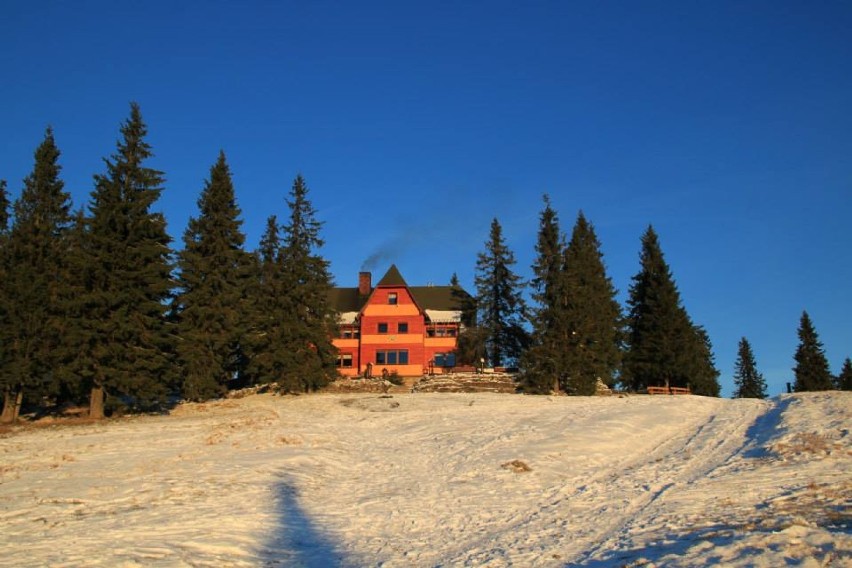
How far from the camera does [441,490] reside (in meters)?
16.5

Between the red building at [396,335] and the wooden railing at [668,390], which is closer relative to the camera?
the wooden railing at [668,390]

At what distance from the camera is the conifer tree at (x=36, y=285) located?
30516 mm

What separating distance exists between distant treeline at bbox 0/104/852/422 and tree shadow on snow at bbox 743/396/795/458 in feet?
47.1

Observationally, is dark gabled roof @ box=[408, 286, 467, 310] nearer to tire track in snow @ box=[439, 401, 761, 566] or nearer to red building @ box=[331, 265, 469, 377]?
red building @ box=[331, 265, 469, 377]

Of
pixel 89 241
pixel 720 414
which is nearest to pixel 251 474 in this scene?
pixel 89 241

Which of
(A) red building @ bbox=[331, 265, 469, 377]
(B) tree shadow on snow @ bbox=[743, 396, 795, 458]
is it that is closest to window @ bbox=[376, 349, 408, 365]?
(A) red building @ bbox=[331, 265, 469, 377]

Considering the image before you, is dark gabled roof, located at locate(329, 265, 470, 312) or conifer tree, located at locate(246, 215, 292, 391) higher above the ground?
dark gabled roof, located at locate(329, 265, 470, 312)

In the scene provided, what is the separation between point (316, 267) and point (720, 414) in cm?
2715

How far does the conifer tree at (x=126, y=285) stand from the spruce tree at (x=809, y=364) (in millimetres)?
59498

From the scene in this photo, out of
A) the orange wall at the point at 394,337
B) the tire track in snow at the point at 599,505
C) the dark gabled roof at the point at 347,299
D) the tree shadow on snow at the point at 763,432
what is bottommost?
the tire track in snow at the point at 599,505

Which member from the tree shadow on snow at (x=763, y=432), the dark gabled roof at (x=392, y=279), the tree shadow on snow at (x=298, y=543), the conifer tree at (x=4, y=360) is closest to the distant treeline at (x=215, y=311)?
the conifer tree at (x=4, y=360)

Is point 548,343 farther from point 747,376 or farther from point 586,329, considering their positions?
point 747,376

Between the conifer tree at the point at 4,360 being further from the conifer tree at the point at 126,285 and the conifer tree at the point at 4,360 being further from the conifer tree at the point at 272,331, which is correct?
the conifer tree at the point at 272,331

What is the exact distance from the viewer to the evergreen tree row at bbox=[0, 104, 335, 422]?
30.8 meters
